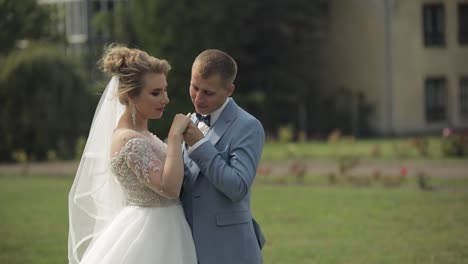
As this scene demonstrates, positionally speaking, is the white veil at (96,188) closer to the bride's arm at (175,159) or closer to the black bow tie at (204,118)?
the black bow tie at (204,118)

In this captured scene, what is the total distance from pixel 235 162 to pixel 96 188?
54.1 inches

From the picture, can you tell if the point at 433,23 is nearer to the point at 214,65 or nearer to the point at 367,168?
the point at 367,168

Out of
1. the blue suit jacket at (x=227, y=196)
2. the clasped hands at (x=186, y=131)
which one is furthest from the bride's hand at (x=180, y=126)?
the blue suit jacket at (x=227, y=196)

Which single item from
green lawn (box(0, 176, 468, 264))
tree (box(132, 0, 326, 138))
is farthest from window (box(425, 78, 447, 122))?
green lawn (box(0, 176, 468, 264))

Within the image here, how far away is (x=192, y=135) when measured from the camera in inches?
192

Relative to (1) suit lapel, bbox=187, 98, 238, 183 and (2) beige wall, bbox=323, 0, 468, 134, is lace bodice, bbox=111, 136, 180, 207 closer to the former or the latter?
(1) suit lapel, bbox=187, 98, 238, 183

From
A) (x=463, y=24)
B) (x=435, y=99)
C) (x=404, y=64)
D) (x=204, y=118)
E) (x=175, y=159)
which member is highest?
(x=463, y=24)

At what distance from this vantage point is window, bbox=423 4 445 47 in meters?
37.8

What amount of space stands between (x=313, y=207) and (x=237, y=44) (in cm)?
2425

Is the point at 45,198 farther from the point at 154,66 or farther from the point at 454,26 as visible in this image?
the point at 454,26

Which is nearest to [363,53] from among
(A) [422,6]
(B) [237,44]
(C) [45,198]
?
(A) [422,6]

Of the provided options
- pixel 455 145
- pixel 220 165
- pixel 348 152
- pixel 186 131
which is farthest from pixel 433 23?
pixel 220 165

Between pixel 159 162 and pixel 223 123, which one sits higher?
pixel 223 123

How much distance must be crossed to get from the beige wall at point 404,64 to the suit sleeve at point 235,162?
32.8m
